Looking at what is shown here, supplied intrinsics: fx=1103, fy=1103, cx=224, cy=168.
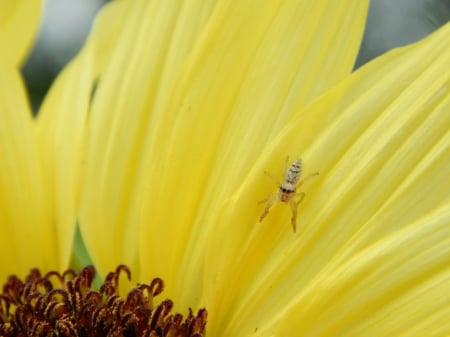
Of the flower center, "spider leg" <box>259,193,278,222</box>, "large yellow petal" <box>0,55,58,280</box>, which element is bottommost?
the flower center

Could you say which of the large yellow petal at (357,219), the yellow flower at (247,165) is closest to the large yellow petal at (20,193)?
the yellow flower at (247,165)

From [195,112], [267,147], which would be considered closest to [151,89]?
[195,112]

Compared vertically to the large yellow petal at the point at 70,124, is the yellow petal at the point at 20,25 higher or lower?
higher

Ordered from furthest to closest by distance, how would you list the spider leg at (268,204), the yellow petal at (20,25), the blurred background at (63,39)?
the yellow petal at (20,25)
the blurred background at (63,39)
the spider leg at (268,204)

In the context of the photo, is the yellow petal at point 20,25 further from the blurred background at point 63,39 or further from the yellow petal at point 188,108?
the blurred background at point 63,39

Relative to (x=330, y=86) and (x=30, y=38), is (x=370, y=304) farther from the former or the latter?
(x=30, y=38)

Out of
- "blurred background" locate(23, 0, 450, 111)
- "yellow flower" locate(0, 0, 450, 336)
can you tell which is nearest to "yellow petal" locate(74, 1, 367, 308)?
"yellow flower" locate(0, 0, 450, 336)

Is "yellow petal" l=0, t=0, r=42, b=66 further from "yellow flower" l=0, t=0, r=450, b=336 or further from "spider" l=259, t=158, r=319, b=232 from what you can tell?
"spider" l=259, t=158, r=319, b=232
